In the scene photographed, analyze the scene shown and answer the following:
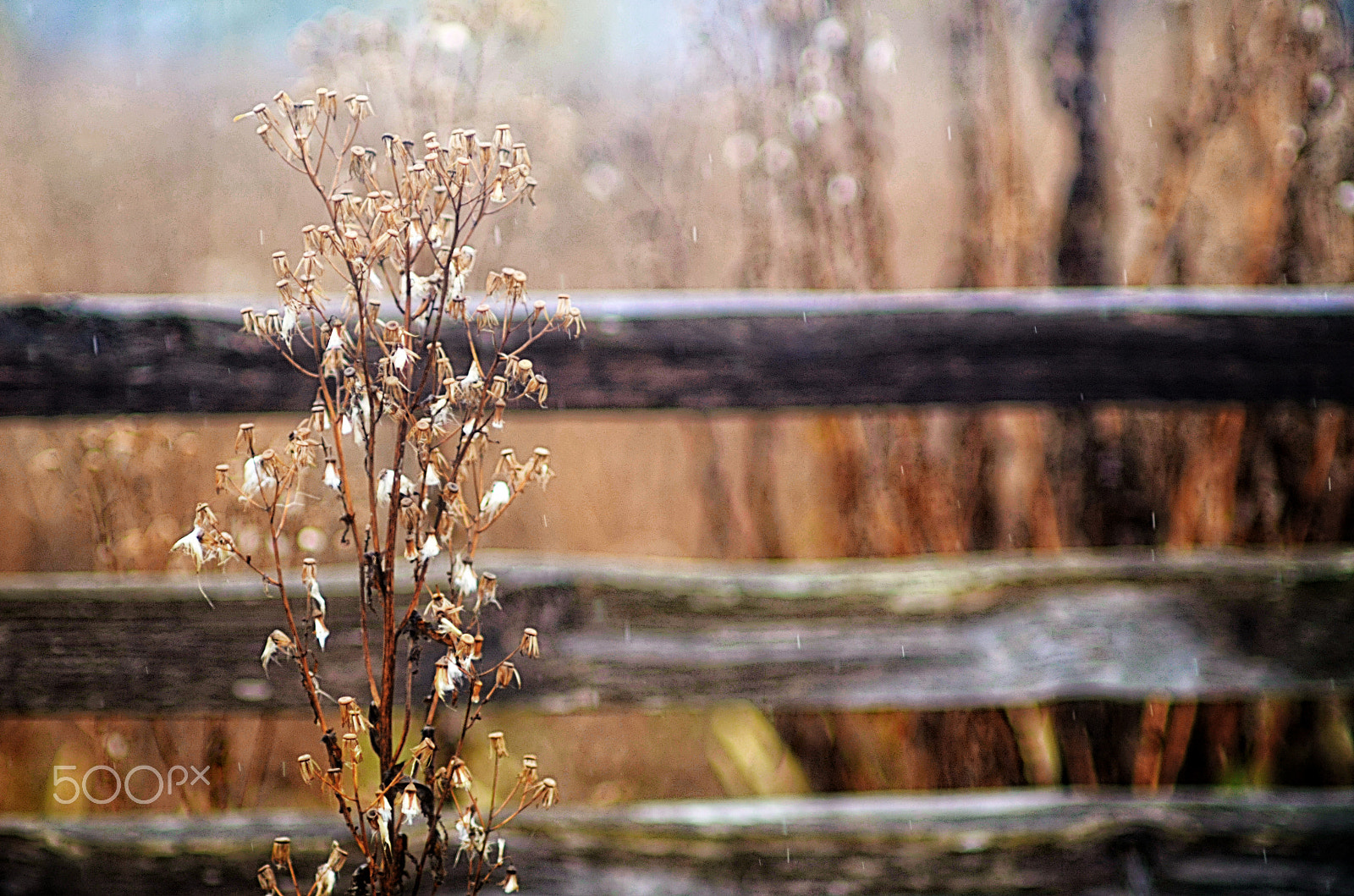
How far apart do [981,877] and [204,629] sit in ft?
4.04

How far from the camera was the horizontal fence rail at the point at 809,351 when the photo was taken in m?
1.31

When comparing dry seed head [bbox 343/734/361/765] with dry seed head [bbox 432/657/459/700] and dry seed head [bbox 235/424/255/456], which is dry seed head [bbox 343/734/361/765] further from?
dry seed head [bbox 235/424/255/456]

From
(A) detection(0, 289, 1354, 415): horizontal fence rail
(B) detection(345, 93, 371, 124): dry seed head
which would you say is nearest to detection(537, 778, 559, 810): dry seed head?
(A) detection(0, 289, 1354, 415): horizontal fence rail

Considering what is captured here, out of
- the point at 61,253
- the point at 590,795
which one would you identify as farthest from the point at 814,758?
the point at 61,253

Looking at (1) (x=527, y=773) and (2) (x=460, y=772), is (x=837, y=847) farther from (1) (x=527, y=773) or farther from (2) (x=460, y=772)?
(2) (x=460, y=772)

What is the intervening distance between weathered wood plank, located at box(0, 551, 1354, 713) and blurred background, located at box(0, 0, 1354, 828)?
0.58 ft

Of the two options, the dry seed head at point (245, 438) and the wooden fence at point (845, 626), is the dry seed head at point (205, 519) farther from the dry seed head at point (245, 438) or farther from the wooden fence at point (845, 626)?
the wooden fence at point (845, 626)

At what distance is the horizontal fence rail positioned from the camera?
131cm

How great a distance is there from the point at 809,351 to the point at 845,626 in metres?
0.42

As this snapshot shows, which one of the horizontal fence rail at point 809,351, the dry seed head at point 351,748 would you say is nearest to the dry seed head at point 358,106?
the horizontal fence rail at point 809,351

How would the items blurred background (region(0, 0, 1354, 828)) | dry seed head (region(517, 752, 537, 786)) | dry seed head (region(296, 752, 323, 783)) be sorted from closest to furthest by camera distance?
dry seed head (region(296, 752, 323, 783))
dry seed head (region(517, 752, 537, 786))
blurred background (region(0, 0, 1354, 828))

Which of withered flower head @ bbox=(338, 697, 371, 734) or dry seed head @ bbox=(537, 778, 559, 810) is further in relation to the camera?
dry seed head @ bbox=(537, 778, 559, 810)

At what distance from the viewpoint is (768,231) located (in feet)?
7.77

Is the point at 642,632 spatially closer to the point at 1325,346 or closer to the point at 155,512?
the point at 1325,346
